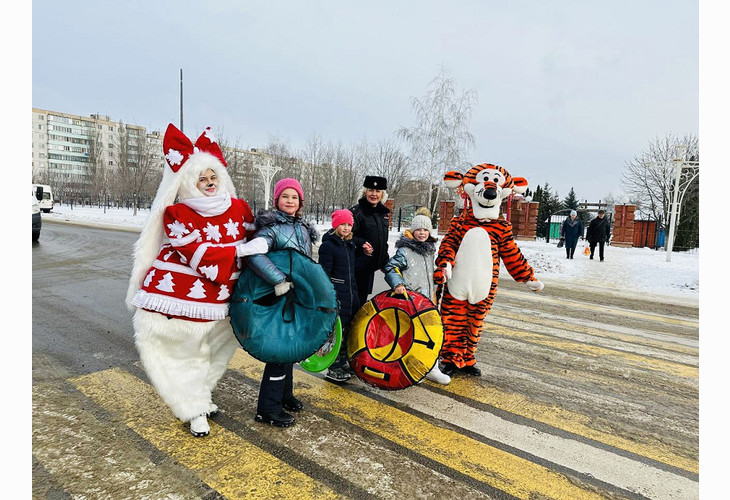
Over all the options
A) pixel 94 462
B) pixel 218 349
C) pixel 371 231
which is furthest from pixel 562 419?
pixel 94 462

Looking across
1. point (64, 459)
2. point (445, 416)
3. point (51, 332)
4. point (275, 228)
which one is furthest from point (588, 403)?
point (51, 332)

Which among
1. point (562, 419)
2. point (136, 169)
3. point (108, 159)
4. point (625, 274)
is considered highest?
point (108, 159)

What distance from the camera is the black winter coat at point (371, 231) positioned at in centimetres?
408

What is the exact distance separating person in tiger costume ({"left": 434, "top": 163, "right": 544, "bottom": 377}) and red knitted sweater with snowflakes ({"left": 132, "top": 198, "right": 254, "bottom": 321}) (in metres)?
2.02

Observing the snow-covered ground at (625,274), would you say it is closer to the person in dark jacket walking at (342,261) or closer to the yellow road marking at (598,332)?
the yellow road marking at (598,332)

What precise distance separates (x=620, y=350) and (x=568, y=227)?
10.3m

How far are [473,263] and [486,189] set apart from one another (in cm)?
70

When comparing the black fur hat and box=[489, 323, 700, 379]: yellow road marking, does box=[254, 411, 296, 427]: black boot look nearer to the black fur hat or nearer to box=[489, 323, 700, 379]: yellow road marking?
the black fur hat

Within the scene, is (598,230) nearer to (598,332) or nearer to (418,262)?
(598,332)

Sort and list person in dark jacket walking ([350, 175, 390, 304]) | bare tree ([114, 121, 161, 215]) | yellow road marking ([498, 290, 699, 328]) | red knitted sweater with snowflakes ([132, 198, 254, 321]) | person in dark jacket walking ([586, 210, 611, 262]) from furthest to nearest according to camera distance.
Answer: bare tree ([114, 121, 161, 215]) < person in dark jacket walking ([586, 210, 611, 262]) < yellow road marking ([498, 290, 699, 328]) < person in dark jacket walking ([350, 175, 390, 304]) < red knitted sweater with snowflakes ([132, 198, 254, 321])

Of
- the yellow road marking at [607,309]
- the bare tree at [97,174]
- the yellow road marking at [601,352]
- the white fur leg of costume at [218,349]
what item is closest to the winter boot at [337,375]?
the white fur leg of costume at [218,349]

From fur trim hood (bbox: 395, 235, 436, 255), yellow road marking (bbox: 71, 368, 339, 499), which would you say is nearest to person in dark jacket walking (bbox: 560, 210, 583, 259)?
fur trim hood (bbox: 395, 235, 436, 255)

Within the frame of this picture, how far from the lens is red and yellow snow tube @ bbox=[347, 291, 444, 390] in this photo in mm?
3426

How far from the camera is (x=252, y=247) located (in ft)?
9.16
